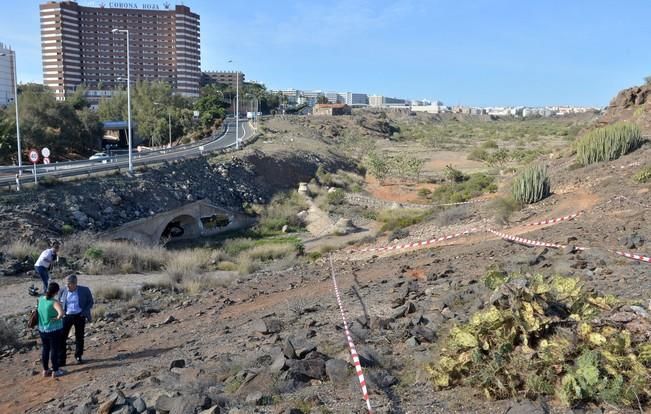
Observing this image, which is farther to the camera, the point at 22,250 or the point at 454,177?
the point at 454,177

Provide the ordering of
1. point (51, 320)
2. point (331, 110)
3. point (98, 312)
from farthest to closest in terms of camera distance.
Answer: point (331, 110), point (98, 312), point (51, 320)

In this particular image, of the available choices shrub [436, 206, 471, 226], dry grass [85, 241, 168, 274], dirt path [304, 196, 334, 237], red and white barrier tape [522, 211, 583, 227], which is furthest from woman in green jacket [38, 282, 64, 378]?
dirt path [304, 196, 334, 237]

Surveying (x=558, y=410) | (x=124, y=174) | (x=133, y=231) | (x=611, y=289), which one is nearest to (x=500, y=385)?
(x=558, y=410)

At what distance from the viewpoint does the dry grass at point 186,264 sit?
62.5ft

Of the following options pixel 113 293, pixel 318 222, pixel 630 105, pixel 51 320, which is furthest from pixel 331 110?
pixel 51 320

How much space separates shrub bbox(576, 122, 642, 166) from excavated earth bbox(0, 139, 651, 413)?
7.82 meters

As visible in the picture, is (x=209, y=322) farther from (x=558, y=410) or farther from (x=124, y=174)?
(x=124, y=174)

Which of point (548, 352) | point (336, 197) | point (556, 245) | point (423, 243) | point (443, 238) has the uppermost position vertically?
point (548, 352)

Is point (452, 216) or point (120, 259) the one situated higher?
point (452, 216)

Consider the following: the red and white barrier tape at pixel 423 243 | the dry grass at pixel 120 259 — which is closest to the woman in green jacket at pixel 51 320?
the dry grass at pixel 120 259

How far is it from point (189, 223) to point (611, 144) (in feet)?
74.3

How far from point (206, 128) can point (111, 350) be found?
240ft

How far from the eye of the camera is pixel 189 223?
114 ft

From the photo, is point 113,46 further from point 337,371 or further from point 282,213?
point 337,371
